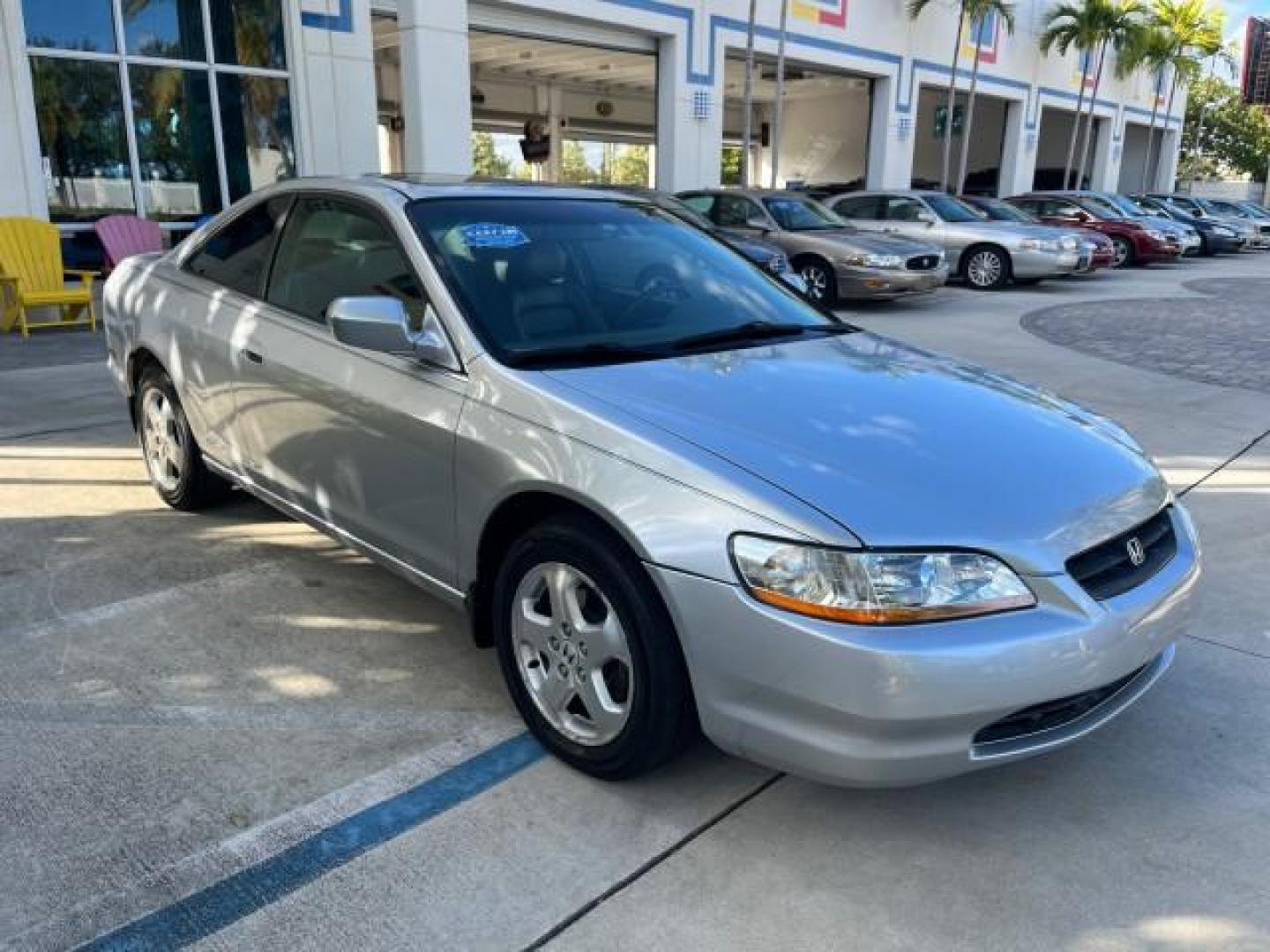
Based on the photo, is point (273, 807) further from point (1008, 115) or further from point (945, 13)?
point (1008, 115)

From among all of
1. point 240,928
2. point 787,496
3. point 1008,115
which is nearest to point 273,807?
point 240,928

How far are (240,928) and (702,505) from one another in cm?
139

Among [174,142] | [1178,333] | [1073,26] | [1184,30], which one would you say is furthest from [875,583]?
[1184,30]

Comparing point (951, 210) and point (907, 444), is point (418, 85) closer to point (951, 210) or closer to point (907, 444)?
point (951, 210)

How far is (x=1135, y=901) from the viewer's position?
94.0 inches

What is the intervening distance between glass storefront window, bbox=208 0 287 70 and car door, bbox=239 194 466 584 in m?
9.98

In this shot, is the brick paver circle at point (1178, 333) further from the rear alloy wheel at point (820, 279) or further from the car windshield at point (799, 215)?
the car windshield at point (799, 215)

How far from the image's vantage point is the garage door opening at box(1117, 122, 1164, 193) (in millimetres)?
40188

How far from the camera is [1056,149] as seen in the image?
38125 millimetres

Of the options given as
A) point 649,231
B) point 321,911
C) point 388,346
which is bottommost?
point 321,911

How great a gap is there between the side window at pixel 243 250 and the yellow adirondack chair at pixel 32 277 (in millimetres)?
6325

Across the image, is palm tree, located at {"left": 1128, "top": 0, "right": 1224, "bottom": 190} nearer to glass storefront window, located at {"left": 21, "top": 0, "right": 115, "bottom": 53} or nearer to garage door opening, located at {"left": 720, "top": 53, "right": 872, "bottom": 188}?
garage door opening, located at {"left": 720, "top": 53, "right": 872, "bottom": 188}

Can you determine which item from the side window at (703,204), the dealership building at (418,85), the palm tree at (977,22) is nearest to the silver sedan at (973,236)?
the side window at (703,204)

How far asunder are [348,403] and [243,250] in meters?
1.28
